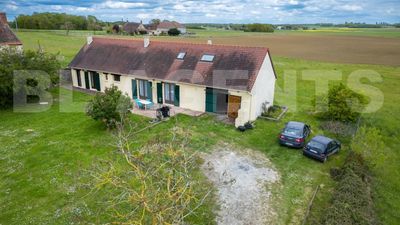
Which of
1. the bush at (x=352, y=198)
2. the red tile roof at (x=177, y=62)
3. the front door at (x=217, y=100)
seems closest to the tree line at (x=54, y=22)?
the red tile roof at (x=177, y=62)

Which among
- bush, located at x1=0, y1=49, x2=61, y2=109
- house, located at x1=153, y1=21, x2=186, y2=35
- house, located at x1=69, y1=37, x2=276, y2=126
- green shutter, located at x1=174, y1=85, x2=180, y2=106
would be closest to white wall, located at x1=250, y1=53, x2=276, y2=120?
house, located at x1=69, y1=37, x2=276, y2=126

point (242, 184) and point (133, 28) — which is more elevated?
point (133, 28)

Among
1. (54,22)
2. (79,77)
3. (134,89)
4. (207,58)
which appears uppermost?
(54,22)

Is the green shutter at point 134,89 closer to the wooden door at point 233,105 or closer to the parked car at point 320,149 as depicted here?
the wooden door at point 233,105

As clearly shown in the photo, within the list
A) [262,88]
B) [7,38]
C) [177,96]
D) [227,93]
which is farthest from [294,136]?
[7,38]

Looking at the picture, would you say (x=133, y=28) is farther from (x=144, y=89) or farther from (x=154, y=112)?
(x=154, y=112)

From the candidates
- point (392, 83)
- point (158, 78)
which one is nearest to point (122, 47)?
point (158, 78)
